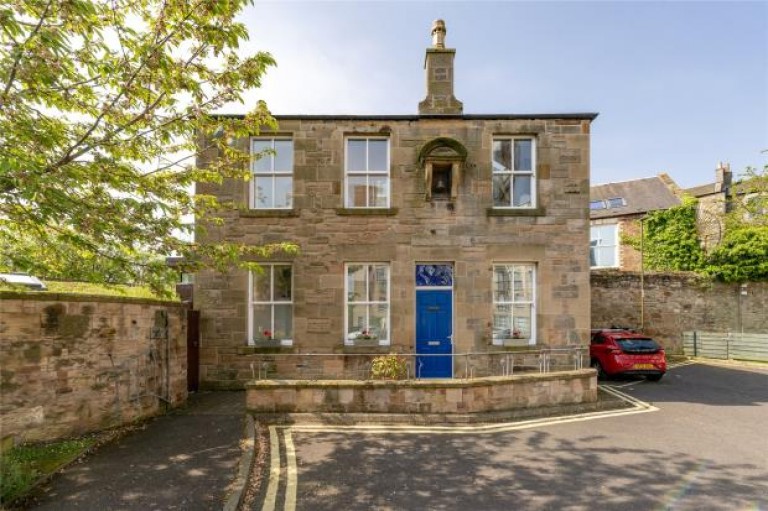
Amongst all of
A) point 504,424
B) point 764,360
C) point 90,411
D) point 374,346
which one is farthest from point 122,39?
point 764,360

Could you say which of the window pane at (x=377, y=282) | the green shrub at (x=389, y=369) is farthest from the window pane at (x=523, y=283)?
the green shrub at (x=389, y=369)

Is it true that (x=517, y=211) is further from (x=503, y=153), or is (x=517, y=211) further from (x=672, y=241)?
(x=672, y=241)

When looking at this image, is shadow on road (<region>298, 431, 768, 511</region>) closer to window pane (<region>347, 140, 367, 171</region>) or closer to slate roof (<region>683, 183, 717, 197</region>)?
window pane (<region>347, 140, 367, 171</region>)

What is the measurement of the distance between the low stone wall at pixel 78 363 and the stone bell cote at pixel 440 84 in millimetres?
8815

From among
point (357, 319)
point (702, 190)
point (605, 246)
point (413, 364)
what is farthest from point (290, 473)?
point (702, 190)

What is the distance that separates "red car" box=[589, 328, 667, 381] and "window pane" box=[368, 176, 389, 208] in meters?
8.32

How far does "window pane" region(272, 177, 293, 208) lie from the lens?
36.8 ft

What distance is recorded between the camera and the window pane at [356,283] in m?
11.1

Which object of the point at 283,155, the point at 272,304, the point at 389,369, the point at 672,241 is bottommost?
the point at 389,369

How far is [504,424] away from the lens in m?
7.83

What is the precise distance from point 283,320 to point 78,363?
476 cm

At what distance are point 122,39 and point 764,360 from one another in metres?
23.6

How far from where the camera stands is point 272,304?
35.9 ft

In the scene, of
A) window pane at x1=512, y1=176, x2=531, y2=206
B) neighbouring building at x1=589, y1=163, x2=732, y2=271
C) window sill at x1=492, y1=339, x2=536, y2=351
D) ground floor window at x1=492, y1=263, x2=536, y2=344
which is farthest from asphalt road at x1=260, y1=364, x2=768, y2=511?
neighbouring building at x1=589, y1=163, x2=732, y2=271
